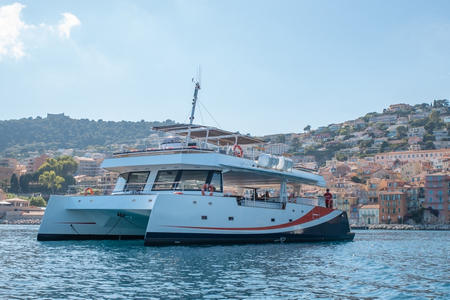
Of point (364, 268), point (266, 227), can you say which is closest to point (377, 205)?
point (266, 227)

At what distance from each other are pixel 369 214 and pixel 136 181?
6993 centimetres

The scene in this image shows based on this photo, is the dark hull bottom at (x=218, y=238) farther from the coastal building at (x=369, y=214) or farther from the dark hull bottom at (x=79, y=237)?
the coastal building at (x=369, y=214)

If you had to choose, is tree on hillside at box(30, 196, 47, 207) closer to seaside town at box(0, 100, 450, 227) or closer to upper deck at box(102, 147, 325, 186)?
seaside town at box(0, 100, 450, 227)

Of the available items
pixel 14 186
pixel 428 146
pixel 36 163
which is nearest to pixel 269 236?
pixel 14 186

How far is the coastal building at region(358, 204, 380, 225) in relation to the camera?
85.6 metres

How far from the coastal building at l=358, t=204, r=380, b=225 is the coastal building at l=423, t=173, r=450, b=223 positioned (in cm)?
738

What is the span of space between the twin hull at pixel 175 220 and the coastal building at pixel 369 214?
6310 cm

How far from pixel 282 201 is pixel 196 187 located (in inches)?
225

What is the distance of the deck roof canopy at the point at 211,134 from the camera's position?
2311cm

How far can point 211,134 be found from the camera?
24391 mm

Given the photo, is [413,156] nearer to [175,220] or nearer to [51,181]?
[51,181]

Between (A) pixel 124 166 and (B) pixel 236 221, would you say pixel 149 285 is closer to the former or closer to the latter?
(B) pixel 236 221

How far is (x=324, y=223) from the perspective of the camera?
86.5 ft

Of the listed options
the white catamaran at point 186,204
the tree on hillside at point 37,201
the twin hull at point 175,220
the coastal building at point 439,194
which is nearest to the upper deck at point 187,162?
the white catamaran at point 186,204
